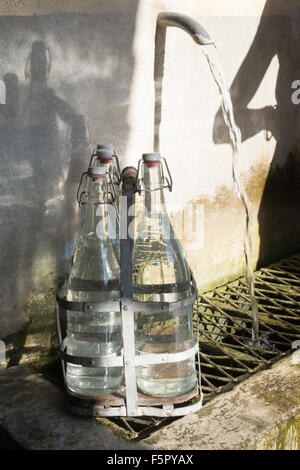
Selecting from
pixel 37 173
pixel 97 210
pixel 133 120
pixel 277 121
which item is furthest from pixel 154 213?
pixel 277 121

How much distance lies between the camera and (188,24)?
80.4 inches

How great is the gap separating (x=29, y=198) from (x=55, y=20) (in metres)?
0.57

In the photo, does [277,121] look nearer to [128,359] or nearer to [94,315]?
[94,315]

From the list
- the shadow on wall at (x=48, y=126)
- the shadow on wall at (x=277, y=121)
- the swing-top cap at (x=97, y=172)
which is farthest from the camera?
the shadow on wall at (x=277, y=121)

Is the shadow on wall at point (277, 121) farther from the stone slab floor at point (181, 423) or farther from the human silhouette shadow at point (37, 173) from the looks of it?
the stone slab floor at point (181, 423)

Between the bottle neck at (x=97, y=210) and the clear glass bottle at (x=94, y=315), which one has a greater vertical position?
the bottle neck at (x=97, y=210)

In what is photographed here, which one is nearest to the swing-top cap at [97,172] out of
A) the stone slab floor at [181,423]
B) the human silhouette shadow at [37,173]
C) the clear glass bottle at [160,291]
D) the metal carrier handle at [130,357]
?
the clear glass bottle at [160,291]

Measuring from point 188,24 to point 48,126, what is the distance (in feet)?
1.97

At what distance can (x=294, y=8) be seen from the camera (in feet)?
9.76

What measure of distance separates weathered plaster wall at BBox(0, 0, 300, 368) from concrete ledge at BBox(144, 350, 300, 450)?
0.68 metres

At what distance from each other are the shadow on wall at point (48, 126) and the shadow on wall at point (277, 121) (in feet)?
2.36

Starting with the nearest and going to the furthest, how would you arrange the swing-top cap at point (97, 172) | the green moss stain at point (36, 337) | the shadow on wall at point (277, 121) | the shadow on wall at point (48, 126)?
1. the swing-top cap at point (97, 172)
2. the shadow on wall at point (48, 126)
3. the green moss stain at point (36, 337)
4. the shadow on wall at point (277, 121)

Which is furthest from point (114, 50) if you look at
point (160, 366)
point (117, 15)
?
point (160, 366)

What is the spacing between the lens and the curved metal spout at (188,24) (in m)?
2.00
